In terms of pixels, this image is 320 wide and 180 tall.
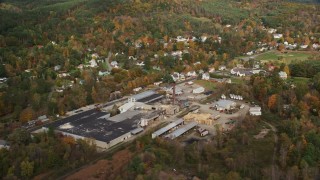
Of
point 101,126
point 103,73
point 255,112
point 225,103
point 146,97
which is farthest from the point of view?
point 103,73

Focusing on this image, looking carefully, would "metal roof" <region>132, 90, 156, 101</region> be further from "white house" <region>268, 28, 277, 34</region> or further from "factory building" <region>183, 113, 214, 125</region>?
"white house" <region>268, 28, 277, 34</region>

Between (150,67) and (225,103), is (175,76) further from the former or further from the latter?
(225,103)

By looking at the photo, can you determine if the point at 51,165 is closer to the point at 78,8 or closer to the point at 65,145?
the point at 65,145

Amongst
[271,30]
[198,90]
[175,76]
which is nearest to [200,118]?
[198,90]

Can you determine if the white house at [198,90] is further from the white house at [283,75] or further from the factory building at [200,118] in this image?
the white house at [283,75]

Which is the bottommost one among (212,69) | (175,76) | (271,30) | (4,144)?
(271,30)

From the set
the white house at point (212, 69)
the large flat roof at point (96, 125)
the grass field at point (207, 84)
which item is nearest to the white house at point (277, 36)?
the white house at point (212, 69)

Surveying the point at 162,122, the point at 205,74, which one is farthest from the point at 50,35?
the point at 162,122
